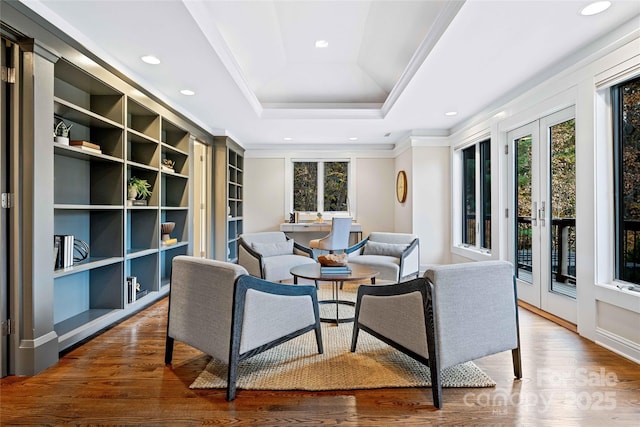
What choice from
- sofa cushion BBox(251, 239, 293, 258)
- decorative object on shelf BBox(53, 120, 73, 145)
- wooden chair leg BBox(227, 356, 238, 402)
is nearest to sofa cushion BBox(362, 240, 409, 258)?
sofa cushion BBox(251, 239, 293, 258)

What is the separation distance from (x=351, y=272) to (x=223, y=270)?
142cm

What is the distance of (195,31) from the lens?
2.56m

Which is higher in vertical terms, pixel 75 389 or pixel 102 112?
pixel 102 112

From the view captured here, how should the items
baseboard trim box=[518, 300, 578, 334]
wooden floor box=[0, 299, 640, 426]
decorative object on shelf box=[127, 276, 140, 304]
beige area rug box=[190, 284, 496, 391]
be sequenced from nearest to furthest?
wooden floor box=[0, 299, 640, 426]
beige area rug box=[190, 284, 496, 391]
baseboard trim box=[518, 300, 578, 334]
decorative object on shelf box=[127, 276, 140, 304]

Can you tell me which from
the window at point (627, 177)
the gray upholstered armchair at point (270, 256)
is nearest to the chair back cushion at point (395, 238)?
the gray upholstered armchair at point (270, 256)

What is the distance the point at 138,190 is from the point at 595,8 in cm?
401

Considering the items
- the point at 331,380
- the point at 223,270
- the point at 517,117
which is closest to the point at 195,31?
the point at 223,270

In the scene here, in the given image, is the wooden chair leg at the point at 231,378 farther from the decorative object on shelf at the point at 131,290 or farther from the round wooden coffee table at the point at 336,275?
the decorative object on shelf at the point at 131,290

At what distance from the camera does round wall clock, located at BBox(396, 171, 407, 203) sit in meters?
6.21

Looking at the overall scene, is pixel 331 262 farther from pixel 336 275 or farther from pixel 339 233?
pixel 339 233

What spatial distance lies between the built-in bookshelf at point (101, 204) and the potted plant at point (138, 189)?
2.3 inches

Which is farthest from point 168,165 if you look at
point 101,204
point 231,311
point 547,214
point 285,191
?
point 547,214

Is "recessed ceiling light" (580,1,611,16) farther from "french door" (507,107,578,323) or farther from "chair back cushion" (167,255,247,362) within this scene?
"chair back cushion" (167,255,247,362)

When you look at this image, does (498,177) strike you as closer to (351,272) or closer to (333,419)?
(351,272)
